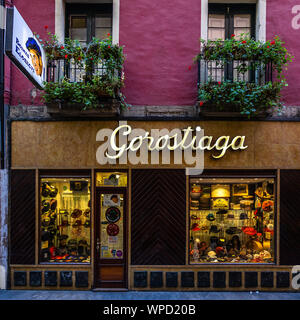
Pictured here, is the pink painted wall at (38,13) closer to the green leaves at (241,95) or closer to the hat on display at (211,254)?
the green leaves at (241,95)

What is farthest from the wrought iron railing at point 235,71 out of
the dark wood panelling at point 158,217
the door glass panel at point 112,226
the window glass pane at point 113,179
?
the door glass panel at point 112,226

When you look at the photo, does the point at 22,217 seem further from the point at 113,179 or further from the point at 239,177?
the point at 239,177

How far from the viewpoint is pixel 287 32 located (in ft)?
24.2

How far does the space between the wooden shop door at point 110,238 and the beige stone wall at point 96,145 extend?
39.2 inches

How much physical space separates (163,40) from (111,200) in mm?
4618

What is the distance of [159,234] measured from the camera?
23.7 feet

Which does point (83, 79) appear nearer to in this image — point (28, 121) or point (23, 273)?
point (28, 121)

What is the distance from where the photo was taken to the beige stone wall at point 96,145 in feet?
23.8

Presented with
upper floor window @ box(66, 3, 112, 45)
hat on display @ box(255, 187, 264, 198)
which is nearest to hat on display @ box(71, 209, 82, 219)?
upper floor window @ box(66, 3, 112, 45)

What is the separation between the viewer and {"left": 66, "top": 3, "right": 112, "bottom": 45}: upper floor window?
25.3ft

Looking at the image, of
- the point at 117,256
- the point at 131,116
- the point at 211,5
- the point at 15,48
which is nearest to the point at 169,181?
the point at 131,116

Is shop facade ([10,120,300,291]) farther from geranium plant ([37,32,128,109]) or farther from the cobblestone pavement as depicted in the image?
geranium plant ([37,32,128,109])

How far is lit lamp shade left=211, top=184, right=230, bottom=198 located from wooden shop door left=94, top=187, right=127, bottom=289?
8.22ft

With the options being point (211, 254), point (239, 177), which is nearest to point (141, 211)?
point (211, 254)
